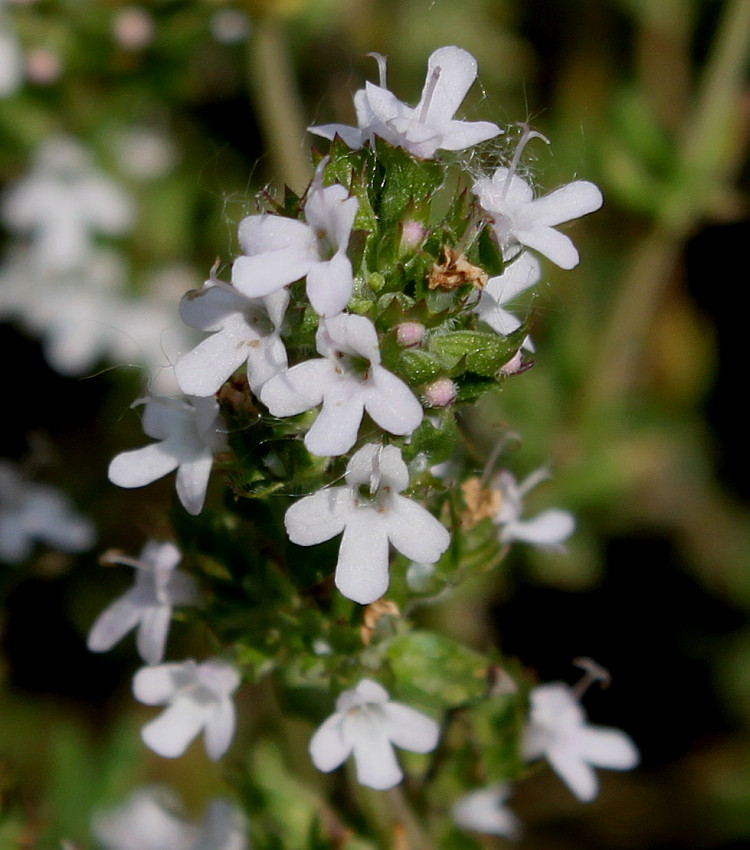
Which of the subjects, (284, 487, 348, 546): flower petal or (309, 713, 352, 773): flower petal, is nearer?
(284, 487, 348, 546): flower petal

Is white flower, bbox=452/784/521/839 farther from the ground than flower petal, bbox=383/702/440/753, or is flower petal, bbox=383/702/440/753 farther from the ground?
flower petal, bbox=383/702/440/753

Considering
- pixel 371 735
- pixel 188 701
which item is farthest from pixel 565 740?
pixel 188 701

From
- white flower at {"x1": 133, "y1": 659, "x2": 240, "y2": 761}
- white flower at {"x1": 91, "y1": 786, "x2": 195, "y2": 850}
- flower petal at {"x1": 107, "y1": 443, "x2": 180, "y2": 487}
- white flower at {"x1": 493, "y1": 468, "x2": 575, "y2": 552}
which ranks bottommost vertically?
white flower at {"x1": 91, "y1": 786, "x2": 195, "y2": 850}

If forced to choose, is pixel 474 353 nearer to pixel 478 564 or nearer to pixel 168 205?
pixel 478 564

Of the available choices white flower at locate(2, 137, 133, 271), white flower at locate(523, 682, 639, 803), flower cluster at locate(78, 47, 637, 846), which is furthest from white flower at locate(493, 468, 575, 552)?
white flower at locate(2, 137, 133, 271)

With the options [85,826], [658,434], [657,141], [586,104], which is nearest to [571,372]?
[658,434]

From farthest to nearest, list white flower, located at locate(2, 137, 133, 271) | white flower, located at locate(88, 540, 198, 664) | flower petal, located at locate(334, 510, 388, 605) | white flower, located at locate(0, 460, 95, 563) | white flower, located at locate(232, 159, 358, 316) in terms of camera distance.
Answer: white flower, located at locate(2, 137, 133, 271) → white flower, located at locate(0, 460, 95, 563) → white flower, located at locate(88, 540, 198, 664) → flower petal, located at locate(334, 510, 388, 605) → white flower, located at locate(232, 159, 358, 316)

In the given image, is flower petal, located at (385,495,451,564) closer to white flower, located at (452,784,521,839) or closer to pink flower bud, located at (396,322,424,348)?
pink flower bud, located at (396,322,424,348)
